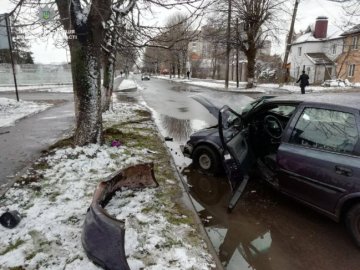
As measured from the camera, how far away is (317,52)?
4516 cm

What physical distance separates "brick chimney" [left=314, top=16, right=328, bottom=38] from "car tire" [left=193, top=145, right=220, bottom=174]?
47.1 m

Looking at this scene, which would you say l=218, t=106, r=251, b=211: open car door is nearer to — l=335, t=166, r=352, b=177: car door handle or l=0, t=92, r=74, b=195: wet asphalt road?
l=335, t=166, r=352, b=177: car door handle

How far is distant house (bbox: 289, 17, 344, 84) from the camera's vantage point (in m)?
41.3

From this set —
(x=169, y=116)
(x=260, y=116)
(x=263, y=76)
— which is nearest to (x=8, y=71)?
(x=169, y=116)

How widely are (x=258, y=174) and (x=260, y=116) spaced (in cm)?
106

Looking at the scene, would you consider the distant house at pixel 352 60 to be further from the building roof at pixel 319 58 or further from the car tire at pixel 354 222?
the car tire at pixel 354 222

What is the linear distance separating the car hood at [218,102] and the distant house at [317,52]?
37347 mm

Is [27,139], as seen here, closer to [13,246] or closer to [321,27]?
[13,246]

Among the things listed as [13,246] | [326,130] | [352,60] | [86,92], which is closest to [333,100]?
[326,130]

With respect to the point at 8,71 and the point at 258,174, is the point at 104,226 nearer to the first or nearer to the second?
the point at 258,174

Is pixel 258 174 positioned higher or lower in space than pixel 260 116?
lower

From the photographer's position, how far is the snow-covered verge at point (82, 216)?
9.85ft

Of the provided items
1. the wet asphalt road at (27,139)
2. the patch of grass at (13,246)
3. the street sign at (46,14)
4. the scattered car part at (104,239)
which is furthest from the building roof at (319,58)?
the patch of grass at (13,246)

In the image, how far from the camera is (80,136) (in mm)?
6234
